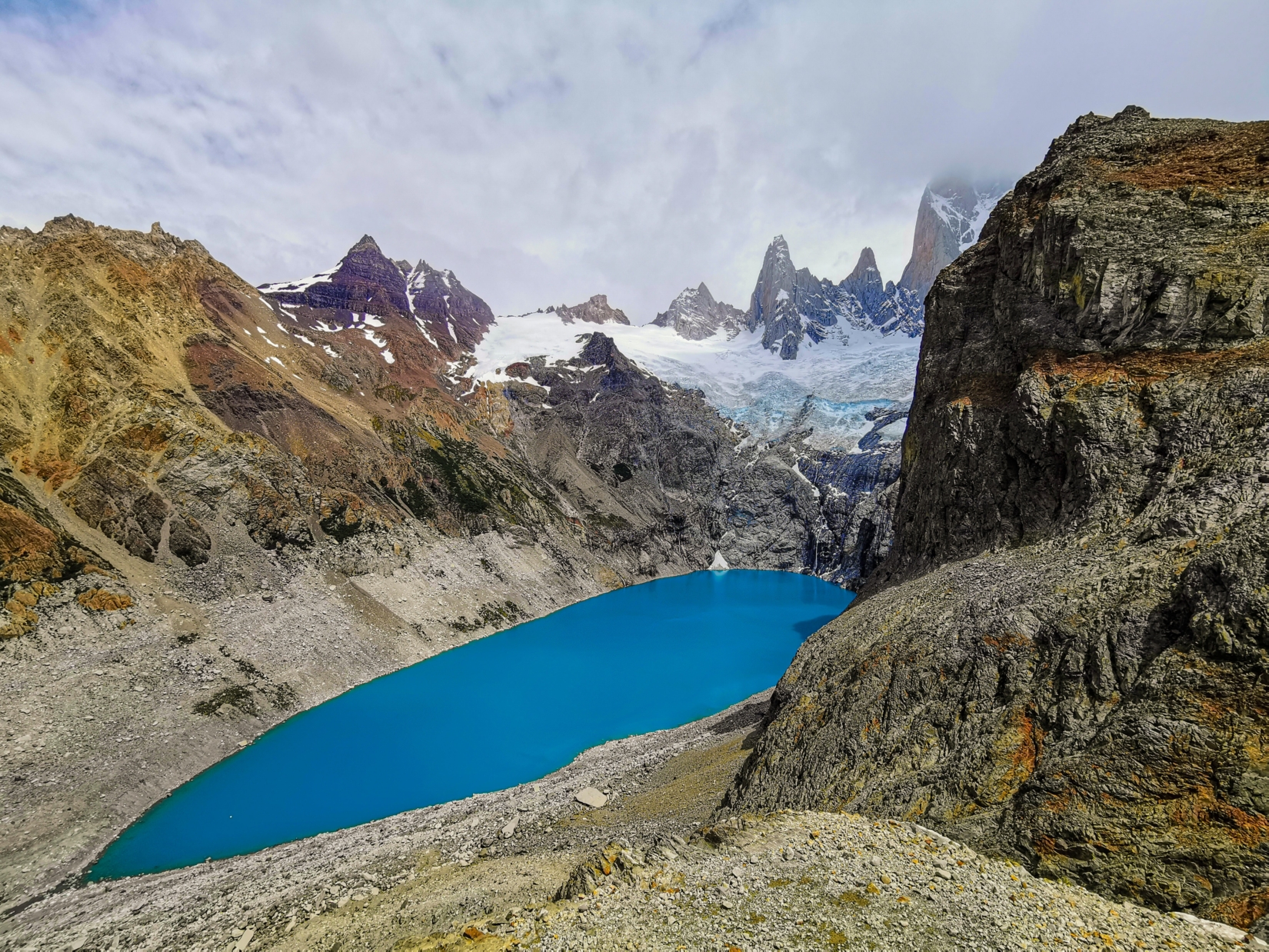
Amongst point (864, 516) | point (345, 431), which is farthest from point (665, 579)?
point (345, 431)

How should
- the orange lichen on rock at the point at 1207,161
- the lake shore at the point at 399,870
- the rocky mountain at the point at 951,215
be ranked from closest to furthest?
the lake shore at the point at 399,870, the orange lichen on rock at the point at 1207,161, the rocky mountain at the point at 951,215

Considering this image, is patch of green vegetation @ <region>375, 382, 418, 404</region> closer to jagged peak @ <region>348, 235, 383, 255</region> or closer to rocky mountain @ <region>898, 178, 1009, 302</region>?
jagged peak @ <region>348, 235, 383, 255</region>

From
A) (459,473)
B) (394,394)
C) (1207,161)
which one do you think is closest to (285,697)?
(459,473)

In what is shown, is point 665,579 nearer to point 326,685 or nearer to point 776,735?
point 326,685

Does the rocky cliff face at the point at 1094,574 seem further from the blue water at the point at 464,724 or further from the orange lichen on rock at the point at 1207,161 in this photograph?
the blue water at the point at 464,724

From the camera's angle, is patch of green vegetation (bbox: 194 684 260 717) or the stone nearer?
the stone

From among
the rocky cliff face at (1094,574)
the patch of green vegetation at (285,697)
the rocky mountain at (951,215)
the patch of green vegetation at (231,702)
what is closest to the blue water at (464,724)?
the patch of green vegetation at (285,697)

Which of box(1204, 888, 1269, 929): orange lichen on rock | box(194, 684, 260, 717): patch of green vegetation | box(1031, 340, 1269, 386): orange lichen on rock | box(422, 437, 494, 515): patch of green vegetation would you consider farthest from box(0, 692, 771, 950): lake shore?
box(422, 437, 494, 515): patch of green vegetation
